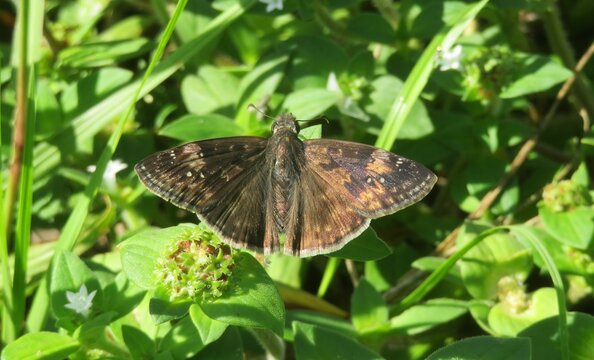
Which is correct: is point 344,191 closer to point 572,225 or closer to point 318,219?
point 318,219

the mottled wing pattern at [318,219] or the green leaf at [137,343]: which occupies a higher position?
the mottled wing pattern at [318,219]

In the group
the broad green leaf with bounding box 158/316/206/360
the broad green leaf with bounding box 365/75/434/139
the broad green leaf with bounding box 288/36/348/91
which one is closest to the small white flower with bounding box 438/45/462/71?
the broad green leaf with bounding box 365/75/434/139

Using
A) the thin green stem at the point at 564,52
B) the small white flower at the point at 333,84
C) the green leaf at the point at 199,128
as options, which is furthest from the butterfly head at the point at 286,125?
the thin green stem at the point at 564,52

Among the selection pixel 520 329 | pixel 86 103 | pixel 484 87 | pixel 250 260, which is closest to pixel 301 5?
pixel 484 87

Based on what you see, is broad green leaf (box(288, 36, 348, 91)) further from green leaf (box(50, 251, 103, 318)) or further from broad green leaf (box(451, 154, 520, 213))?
green leaf (box(50, 251, 103, 318))

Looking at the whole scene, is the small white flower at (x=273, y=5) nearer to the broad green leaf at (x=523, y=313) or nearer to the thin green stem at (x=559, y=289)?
the thin green stem at (x=559, y=289)

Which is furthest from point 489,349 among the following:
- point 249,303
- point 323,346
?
point 249,303
